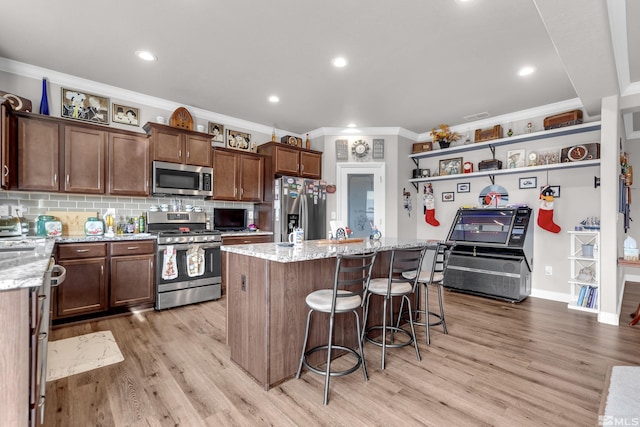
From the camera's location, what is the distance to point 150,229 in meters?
3.96

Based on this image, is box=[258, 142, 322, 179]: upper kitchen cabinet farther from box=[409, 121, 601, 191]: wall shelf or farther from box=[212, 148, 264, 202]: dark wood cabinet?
box=[409, 121, 601, 191]: wall shelf

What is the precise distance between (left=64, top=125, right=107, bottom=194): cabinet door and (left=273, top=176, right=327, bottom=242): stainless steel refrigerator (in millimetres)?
2287

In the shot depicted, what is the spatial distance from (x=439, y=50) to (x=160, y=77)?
9.94 ft

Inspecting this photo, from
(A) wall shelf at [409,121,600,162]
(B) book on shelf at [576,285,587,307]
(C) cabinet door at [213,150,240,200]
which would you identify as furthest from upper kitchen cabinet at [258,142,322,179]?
A: (B) book on shelf at [576,285,587,307]

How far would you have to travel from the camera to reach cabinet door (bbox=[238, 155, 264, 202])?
4828 mm

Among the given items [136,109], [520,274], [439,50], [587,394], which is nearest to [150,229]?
[136,109]

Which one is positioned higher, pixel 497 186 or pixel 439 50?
pixel 439 50

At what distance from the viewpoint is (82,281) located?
10.5ft

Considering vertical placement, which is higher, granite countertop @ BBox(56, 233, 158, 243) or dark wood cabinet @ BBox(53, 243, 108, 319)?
granite countertop @ BBox(56, 233, 158, 243)

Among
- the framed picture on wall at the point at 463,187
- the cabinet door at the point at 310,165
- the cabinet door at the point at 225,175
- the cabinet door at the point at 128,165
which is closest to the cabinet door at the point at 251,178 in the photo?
the cabinet door at the point at 225,175

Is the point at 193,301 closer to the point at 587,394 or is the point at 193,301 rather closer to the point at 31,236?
the point at 31,236

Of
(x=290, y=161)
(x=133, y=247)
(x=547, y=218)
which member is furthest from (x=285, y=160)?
(x=547, y=218)

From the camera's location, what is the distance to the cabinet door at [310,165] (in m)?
5.22

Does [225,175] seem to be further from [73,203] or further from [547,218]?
[547,218]
